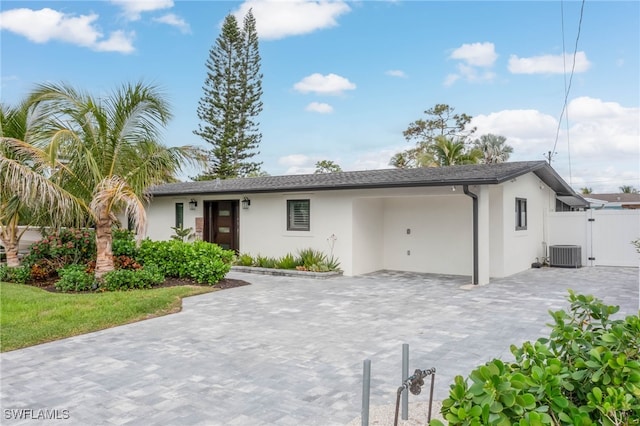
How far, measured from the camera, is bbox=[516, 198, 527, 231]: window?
11.9 m

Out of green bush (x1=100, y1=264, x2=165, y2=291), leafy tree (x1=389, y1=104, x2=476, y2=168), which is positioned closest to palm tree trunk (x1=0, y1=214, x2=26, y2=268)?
green bush (x1=100, y1=264, x2=165, y2=291)

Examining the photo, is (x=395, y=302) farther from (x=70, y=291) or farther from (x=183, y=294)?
(x=70, y=291)

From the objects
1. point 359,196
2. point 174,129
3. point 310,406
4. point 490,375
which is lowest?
point 310,406

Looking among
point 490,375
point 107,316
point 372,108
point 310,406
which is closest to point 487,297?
point 310,406

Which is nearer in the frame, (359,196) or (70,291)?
(70,291)

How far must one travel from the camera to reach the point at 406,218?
12555 mm

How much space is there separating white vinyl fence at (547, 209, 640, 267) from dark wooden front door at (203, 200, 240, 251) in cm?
1048

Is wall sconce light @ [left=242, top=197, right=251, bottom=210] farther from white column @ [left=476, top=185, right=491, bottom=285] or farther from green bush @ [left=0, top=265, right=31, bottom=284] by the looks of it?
white column @ [left=476, top=185, right=491, bottom=285]

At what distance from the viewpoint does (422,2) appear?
11953 millimetres

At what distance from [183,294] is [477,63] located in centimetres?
1223

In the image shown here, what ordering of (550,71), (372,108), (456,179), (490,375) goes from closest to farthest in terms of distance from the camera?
(490,375)
(456,179)
(550,71)
(372,108)

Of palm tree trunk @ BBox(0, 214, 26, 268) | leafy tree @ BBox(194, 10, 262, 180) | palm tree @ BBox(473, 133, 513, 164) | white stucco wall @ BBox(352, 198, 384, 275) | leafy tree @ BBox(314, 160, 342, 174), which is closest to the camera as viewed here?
palm tree trunk @ BBox(0, 214, 26, 268)

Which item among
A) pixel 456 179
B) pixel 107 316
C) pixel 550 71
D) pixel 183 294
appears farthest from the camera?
pixel 550 71

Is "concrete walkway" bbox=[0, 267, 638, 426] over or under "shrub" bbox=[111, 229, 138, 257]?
under
